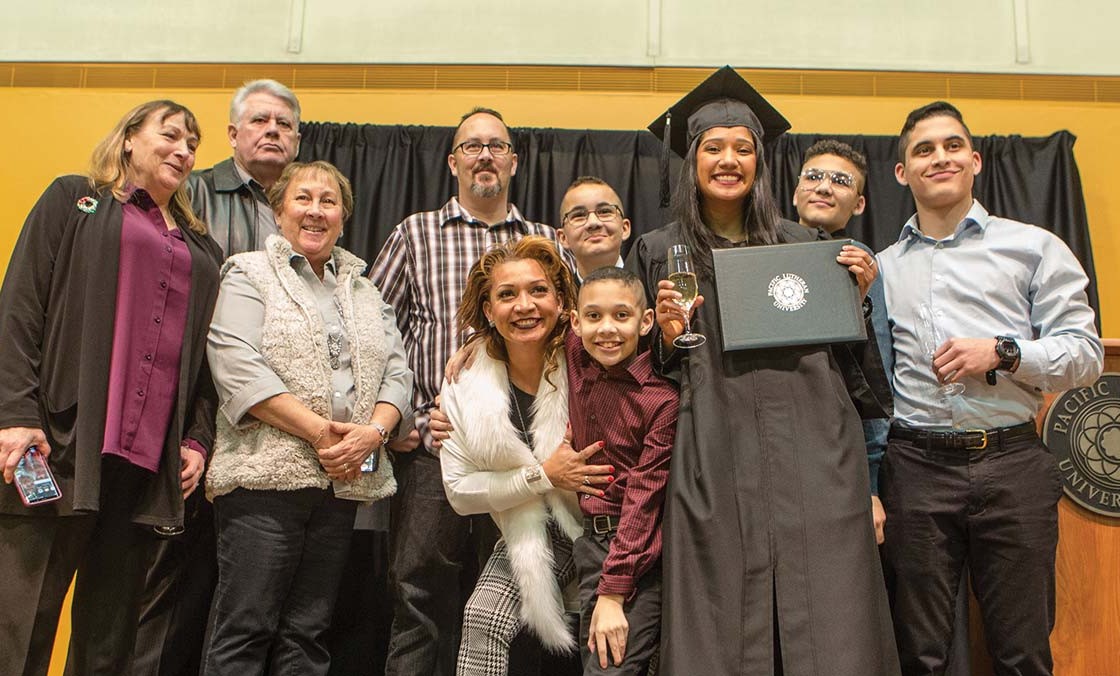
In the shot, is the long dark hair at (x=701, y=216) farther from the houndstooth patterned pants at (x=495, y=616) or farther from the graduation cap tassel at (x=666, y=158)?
the houndstooth patterned pants at (x=495, y=616)

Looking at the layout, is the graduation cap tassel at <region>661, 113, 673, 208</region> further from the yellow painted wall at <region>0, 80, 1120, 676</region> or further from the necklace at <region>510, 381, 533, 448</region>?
the yellow painted wall at <region>0, 80, 1120, 676</region>

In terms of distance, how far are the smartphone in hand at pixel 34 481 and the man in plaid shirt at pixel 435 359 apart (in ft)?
3.56

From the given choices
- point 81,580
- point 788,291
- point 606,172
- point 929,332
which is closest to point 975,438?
point 929,332

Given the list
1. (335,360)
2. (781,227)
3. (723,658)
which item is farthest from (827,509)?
(335,360)

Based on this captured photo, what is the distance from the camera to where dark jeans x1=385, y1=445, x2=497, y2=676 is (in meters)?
3.00

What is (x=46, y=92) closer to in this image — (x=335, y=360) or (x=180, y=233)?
(x=180, y=233)

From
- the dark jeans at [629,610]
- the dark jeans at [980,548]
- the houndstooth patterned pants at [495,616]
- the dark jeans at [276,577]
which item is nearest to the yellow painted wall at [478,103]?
the dark jeans at [980,548]

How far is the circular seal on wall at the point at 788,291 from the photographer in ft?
7.96

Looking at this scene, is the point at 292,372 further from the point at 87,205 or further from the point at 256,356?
the point at 87,205

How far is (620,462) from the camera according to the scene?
2.54m

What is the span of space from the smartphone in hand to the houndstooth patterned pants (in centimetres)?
118

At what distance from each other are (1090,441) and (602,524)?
1.73 meters

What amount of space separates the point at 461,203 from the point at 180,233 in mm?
1163

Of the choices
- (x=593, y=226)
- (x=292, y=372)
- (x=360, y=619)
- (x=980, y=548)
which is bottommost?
(x=360, y=619)
